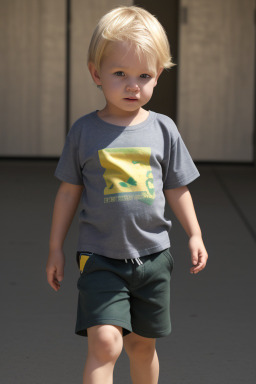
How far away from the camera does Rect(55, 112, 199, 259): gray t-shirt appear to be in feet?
8.34

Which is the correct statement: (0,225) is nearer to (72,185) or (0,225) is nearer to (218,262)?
(218,262)

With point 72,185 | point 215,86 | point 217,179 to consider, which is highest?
point 72,185

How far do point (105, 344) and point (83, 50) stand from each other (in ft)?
23.6

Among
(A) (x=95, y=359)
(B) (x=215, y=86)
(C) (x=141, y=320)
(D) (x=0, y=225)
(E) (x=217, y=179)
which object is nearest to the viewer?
(A) (x=95, y=359)

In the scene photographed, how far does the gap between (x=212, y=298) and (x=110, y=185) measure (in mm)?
1872

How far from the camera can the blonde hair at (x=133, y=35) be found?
2502mm

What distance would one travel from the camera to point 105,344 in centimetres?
246

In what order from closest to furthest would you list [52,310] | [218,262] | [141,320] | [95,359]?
[95,359] → [141,320] → [52,310] → [218,262]

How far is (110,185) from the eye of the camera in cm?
254

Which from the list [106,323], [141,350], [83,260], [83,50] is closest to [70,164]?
[83,260]

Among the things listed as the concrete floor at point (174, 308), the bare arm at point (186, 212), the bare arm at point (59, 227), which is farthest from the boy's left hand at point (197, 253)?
the concrete floor at point (174, 308)

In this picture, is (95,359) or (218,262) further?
(218,262)

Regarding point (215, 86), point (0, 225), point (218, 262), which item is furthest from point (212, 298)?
point (215, 86)

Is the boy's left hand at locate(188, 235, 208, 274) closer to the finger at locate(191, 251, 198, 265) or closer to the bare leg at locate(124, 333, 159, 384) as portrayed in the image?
the finger at locate(191, 251, 198, 265)
